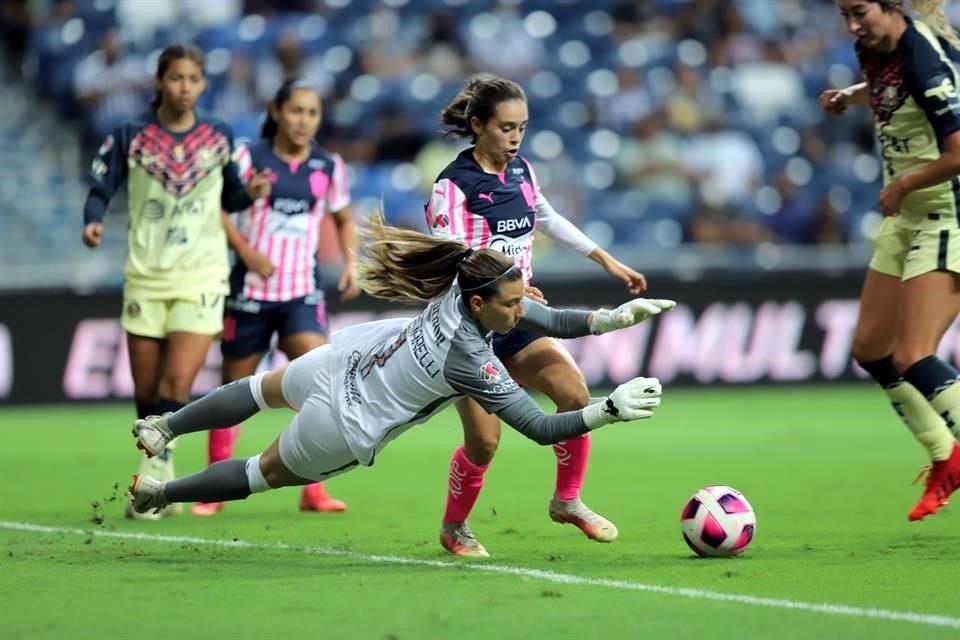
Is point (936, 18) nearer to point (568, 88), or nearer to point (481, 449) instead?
point (481, 449)

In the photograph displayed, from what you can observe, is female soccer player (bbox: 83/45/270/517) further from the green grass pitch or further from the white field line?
the white field line

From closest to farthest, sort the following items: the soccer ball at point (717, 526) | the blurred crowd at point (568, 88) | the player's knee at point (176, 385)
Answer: the soccer ball at point (717, 526)
the player's knee at point (176, 385)
the blurred crowd at point (568, 88)

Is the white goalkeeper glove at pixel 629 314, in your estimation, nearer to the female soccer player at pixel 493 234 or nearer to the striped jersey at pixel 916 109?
the female soccer player at pixel 493 234

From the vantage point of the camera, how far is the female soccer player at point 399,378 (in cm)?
655

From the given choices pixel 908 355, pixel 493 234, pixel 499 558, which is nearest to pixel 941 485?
pixel 908 355

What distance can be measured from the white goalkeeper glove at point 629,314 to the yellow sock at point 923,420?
1.56m

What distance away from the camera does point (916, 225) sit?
771cm

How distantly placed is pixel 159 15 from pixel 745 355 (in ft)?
25.6

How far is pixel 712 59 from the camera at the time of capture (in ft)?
70.9

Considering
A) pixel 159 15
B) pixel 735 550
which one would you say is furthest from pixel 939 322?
pixel 159 15

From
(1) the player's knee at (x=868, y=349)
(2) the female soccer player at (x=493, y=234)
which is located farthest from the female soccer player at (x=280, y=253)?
Result: (1) the player's knee at (x=868, y=349)

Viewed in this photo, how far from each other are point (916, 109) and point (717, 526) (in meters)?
2.11

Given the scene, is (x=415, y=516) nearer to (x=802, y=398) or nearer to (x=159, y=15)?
(x=802, y=398)

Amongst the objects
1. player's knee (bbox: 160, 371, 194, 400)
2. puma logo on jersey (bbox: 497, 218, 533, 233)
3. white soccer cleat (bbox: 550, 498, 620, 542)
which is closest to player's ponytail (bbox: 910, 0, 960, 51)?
puma logo on jersey (bbox: 497, 218, 533, 233)
